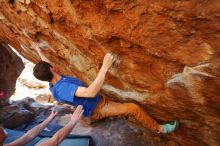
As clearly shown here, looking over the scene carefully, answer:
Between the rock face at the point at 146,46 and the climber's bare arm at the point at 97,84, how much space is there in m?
0.14

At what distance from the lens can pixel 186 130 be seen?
4.64 m

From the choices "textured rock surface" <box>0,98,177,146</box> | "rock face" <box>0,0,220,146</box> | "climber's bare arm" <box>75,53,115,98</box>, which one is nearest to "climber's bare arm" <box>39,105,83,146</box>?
"climber's bare arm" <box>75,53,115,98</box>

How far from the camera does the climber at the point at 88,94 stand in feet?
11.6

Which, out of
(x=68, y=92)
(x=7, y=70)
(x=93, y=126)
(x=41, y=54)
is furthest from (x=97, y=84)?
(x=7, y=70)

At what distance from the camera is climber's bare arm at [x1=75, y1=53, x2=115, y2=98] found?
135 inches

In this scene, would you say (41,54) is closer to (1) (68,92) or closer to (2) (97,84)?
(1) (68,92)

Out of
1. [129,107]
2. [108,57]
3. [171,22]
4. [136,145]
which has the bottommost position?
[136,145]

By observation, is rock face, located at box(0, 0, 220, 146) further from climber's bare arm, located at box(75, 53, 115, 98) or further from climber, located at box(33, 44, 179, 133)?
climber, located at box(33, 44, 179, 133)

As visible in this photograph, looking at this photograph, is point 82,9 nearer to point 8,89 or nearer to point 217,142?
point 217,142

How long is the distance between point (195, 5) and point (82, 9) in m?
1.41

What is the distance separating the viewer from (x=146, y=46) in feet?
11.1

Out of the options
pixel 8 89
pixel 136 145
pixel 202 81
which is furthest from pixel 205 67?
pixel 8 89

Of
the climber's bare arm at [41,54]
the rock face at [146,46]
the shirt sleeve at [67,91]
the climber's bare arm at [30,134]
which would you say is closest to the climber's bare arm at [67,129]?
the shirt sleeve at [67,91]

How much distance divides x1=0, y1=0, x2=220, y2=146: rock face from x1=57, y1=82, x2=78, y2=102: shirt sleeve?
0.67 metres
